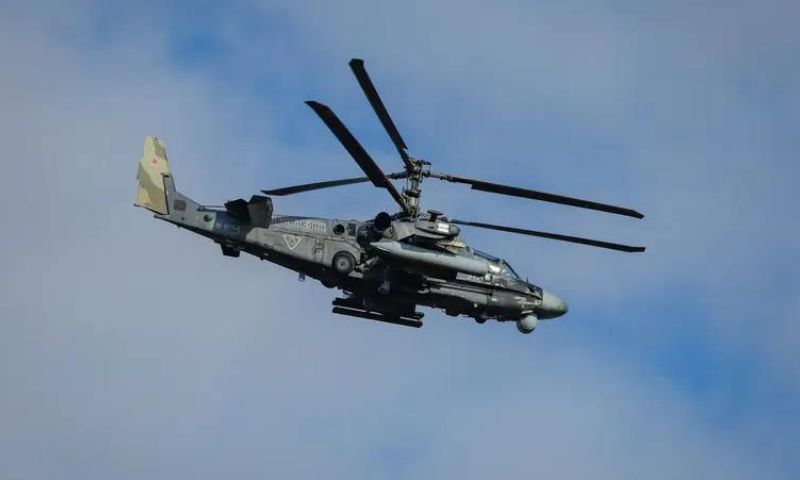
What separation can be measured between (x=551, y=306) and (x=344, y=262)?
7.72 m

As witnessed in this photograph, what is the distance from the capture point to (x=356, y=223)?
3688 centimetres

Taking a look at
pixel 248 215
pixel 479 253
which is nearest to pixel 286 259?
pixel 248 215

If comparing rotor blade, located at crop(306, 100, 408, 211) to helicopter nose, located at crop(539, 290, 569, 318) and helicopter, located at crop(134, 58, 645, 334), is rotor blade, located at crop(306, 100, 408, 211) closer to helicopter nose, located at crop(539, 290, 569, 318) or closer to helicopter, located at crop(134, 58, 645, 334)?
helicopter, located at crop(134, 58, 645, 334)

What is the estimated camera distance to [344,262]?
36.3 m

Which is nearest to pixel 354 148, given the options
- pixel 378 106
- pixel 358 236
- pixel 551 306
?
pixel 378 106

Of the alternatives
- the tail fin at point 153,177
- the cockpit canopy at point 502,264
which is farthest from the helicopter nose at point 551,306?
the tail fin at point 153,177

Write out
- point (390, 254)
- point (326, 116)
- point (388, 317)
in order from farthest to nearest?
point (388, 317) → point (390, 254) → point (326, 116)

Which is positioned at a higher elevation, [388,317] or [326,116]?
[326,116]

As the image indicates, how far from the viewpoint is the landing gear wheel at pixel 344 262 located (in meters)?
36.2

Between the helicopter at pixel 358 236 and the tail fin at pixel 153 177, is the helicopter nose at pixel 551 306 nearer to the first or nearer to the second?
the helicopter at pixel 358 236

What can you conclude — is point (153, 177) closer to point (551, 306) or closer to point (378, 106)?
point (378, 106)

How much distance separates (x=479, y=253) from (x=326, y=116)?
33.6ft

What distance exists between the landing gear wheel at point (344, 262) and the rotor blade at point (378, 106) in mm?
3403

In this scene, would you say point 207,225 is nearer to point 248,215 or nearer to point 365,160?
point 248,215
